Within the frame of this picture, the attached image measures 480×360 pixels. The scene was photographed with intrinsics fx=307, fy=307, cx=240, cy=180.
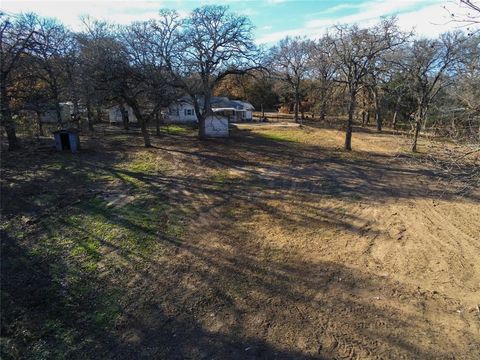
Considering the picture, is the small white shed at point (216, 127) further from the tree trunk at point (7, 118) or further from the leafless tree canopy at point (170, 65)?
the tree trunk at point (7, 118)

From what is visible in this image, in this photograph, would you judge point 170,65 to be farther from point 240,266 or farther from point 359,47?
point 240,266

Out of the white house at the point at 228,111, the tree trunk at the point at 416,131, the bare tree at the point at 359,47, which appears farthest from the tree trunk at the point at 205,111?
the white house at the point at 228,111

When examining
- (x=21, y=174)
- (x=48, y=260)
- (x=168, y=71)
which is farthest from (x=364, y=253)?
(x=168, y=71)

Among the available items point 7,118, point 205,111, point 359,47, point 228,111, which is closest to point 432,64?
point 359,47

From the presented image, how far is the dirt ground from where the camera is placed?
5039 millimetres

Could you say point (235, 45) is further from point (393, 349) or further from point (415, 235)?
point (393, 349)

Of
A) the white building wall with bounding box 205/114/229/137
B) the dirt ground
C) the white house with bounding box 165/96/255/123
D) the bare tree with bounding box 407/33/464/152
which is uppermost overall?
the bare tree with bounding box 407/33/464/152

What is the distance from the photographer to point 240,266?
23.4 ft

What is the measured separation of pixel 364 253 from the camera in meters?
7.76

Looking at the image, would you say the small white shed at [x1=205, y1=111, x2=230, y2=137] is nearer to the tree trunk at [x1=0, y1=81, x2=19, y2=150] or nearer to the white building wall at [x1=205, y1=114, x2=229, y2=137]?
the white building wall at [x1=205, y1=114, x2=229, y2=137]

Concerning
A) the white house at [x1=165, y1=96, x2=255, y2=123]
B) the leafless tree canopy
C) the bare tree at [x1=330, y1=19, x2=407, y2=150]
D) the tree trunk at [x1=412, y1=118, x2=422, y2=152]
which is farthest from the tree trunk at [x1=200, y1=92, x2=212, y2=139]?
the white house at [x1=165, y1=96, x2=255, y2=123]

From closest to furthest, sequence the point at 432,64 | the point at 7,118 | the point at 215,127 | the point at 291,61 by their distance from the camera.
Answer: the point at 7,118 → the point at 432,64 → the point at 215,127 → the point at 291,61

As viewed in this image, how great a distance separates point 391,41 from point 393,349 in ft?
59.7

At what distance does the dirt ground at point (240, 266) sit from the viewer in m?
5.04
